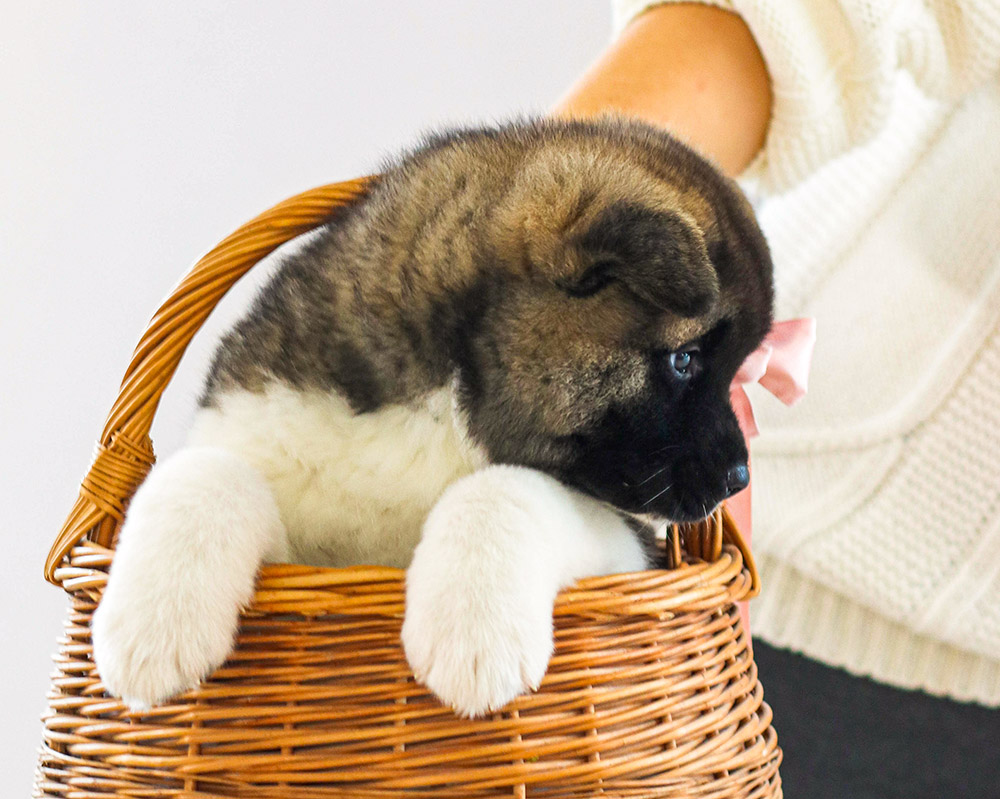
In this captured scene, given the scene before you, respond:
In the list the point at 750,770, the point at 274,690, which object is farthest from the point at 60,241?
the point at 750,770

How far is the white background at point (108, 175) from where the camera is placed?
1798mm

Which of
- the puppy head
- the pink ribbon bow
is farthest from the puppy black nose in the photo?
the pink ribbon bow

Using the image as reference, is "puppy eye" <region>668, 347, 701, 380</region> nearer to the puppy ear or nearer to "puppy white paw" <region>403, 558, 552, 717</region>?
the puppy ear

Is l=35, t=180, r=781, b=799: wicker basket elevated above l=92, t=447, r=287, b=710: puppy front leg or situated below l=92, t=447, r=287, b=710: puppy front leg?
below

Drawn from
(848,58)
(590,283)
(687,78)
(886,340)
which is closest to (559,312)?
(590,283)

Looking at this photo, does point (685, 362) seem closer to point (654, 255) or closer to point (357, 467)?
point (654, 255)

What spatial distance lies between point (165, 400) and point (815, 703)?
1423 millimetres

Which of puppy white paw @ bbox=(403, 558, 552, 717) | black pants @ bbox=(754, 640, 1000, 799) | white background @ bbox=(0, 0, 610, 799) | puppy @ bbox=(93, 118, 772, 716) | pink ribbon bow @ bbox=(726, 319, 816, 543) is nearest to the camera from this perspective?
puppy white paw @ bbox=(403, 558, 552, 717)

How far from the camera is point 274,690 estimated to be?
2.25 feet

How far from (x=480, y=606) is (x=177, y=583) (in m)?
0.23

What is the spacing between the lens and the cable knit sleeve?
3.85ft

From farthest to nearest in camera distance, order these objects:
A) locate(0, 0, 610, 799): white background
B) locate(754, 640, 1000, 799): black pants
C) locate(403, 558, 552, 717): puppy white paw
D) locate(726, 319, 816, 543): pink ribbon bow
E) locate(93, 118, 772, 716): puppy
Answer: locate(0, 0, 610, 799): white background, locate(754, 640, 1000, 799): black pants, locate(726, 319, 816, 543): pink ribbon bow, locate(93, 118, 772, 716): puppy, locate(403, 558, 552, 717): puppy white paw

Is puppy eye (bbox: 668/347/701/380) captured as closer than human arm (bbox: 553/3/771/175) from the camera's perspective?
Yes

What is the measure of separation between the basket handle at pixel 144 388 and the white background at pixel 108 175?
3.18ft
